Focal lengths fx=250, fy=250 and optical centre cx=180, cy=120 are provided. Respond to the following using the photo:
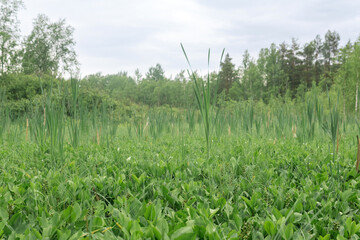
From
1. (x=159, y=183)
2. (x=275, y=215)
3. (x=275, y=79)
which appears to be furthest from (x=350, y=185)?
(x=275, y=79)

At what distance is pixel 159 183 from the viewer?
160cm

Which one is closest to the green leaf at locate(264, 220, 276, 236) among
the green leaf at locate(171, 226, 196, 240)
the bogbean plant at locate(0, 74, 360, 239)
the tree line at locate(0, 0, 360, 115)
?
the bogbean plant at locate(0, 74, 360, 239)

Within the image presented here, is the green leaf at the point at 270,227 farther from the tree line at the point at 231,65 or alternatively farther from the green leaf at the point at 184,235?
the tree line at the point at 231,65

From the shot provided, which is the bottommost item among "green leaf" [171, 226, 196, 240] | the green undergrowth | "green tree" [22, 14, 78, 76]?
the green undergrowth

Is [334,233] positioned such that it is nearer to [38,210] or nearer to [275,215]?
[275,215]

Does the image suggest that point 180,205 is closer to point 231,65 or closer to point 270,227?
point 270,227

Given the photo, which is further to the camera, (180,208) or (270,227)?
(180,208)

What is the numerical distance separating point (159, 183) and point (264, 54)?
3866 cm

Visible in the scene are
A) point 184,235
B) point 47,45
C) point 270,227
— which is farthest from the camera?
point 47,45

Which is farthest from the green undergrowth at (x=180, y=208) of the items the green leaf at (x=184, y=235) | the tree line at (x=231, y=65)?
the tree line at (x=231, y=65)

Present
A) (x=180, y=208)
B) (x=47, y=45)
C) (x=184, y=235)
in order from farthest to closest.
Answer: (x=47, y=45)
(x=180, y=208)
(x=184, y=235)

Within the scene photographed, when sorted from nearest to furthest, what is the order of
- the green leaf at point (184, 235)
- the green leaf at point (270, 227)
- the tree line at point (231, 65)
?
the green leaf at point (184, 235)
the green leaf at point (270, 227)
the tree line at point (231, 65)

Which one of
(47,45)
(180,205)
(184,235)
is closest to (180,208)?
(180,205)

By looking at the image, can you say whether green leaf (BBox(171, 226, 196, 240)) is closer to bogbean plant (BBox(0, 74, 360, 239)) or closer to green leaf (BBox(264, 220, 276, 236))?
bogbean plant (BBox(0, 74, 360, 239))
